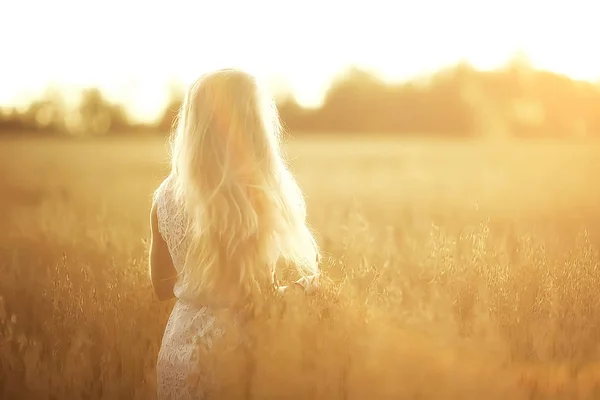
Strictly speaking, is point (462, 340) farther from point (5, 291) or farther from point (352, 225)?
point (5, 291)

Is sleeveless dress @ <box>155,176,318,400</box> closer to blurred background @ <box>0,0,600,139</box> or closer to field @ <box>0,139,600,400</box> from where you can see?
field @ <box>0,139,600,400</box>

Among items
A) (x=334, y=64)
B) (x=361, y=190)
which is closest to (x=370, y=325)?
(x=361, y=190)

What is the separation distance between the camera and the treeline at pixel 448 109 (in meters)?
15.6

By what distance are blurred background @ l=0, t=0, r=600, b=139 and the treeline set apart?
0.16 feet

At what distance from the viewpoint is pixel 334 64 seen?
1580 cm

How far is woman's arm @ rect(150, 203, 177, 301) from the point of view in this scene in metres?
2.09

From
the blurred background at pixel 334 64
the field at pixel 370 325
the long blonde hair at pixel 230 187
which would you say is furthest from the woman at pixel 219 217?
the blurred background at pixel 334 64

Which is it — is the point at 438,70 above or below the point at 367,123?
above

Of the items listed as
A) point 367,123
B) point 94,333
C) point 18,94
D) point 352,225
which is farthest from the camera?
point 367,123

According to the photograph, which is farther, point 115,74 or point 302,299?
point 115,74

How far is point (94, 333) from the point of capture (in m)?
2.77

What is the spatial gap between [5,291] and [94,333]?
2.77 feet

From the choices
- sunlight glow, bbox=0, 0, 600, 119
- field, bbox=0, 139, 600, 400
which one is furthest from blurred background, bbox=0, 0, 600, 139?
field, bbox=0, 139, 600, 400

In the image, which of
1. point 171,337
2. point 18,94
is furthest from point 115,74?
point 171,337
